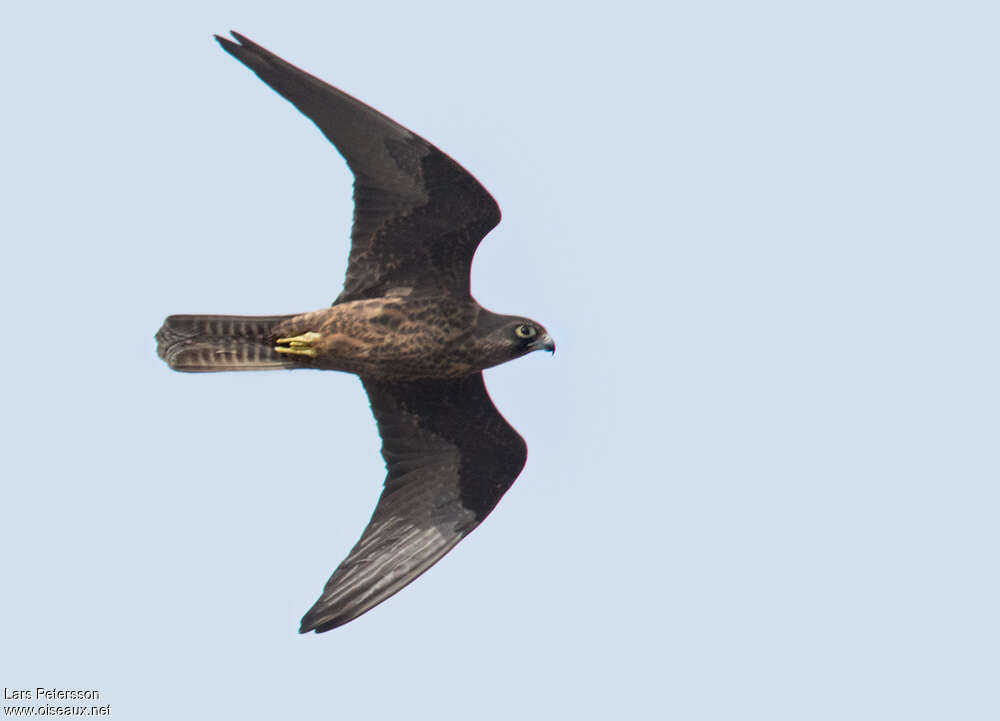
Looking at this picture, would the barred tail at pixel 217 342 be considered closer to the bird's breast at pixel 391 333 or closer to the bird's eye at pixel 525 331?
the bird's breast at pixel 391 333

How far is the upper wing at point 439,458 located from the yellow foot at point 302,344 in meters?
0.87

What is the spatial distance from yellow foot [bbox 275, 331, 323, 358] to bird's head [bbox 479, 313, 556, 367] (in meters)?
1.41

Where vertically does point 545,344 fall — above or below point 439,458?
above

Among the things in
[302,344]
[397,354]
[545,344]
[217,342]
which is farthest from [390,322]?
[217,342]

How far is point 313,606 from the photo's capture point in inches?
548

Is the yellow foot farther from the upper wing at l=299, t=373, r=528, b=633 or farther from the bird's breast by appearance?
the upper wing at l=299, t=373, r=528, b=633

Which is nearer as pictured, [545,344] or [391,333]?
[391,333]

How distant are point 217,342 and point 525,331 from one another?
103 inches

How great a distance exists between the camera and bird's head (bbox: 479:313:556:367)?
46.1 ft

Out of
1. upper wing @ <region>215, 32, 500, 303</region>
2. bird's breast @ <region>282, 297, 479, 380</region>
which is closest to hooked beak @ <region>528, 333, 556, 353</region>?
bird's breast @ <region>282, 297, 479, 380</region>

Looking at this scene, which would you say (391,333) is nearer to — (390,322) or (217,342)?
(390,322)

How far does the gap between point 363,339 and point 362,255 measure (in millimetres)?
727

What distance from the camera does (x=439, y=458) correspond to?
1488cm

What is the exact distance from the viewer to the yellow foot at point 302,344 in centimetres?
1401
